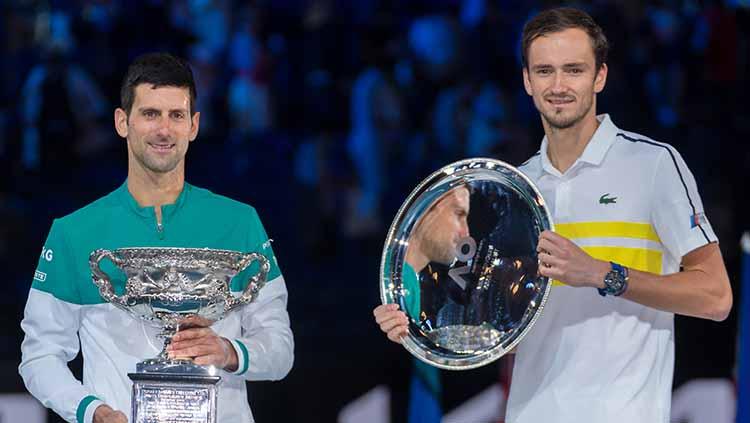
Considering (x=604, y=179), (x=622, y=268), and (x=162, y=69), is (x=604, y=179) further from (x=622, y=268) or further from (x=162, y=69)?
(x=162, y=69)

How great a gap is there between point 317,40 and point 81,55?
165 cm

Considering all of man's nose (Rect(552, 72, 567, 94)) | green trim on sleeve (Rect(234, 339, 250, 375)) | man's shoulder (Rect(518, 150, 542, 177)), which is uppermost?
man's nose (Rect(552, 72, 567, 94))

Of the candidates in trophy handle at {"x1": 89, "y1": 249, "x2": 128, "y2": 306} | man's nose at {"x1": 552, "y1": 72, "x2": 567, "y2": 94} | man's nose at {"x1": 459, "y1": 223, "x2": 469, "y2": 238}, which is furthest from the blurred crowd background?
trophy handle at {"x1": 89, "y1": 249, "x2": 128, "y2": 306}

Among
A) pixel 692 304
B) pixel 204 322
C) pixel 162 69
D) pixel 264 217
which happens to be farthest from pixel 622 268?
pixel 264 217

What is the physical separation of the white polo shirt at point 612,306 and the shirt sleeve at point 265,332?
0.70 meters

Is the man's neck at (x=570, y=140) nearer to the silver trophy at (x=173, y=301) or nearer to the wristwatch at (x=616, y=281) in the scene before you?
the wristwatch at (x=616, y=281)

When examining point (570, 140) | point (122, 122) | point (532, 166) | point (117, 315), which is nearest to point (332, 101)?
point (532, 166)

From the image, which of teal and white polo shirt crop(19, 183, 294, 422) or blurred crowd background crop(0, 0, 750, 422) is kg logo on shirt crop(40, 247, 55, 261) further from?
blurred crowd background crop(0, 0, 750, 422)

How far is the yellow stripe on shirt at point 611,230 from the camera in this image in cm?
354

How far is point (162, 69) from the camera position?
3.41m

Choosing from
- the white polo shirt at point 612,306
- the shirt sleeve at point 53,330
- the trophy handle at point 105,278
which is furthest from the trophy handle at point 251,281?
the white polo shirt at point 612,306

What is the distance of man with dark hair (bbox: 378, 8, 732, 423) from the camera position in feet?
11.4

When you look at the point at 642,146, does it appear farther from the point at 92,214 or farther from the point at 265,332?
the point at 92,214

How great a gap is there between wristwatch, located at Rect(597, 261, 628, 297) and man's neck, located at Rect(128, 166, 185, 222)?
Answer: 1.21 metres
